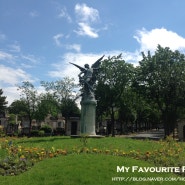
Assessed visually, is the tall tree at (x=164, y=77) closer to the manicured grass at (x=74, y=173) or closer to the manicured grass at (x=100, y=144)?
the manicured grass at (x=100, y=144)

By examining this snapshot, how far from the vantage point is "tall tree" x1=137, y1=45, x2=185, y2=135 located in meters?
43.2

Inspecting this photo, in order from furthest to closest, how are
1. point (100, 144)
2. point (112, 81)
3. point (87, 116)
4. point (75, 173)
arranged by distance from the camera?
1. point (112, 81)
2. point (87, 116)
3. point (100, 144)
4. point (75, 173)

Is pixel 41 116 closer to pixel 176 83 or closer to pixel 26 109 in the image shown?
pixel 26 109

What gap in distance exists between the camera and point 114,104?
167 ft

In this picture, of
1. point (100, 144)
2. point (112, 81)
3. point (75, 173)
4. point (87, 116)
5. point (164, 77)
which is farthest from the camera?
point (112, 81)

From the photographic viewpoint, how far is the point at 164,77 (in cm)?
4316

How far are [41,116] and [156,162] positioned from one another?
153 ft

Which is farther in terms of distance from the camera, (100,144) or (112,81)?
(112,81)

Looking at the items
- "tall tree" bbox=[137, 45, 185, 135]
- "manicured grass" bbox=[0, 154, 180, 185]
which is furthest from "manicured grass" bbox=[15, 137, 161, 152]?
"tall tree" bbox=[137, 45, 185, 135]

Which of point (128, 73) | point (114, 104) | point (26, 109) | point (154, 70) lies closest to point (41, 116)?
point (26, 109)

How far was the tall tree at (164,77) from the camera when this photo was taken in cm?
4322

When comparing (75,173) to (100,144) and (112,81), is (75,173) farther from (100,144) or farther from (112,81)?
(112,81)

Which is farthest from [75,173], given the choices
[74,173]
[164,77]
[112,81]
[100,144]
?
[112,81]

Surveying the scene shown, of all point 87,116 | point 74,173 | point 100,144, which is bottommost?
point 74,173
